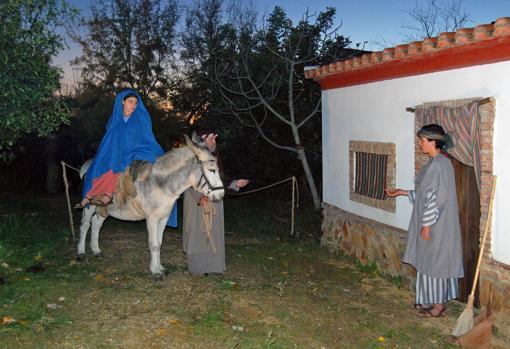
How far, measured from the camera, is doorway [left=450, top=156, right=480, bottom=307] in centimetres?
564

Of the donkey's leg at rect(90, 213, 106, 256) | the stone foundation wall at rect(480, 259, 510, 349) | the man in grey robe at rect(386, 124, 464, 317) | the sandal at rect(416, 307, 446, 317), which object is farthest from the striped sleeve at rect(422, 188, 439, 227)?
the donkey's leg at rect(90, 213, 106, 256)

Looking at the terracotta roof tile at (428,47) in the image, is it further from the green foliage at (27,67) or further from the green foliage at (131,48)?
the green foliage at (131,48)

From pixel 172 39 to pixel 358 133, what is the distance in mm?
16598

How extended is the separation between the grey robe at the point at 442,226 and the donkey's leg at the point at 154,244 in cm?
355

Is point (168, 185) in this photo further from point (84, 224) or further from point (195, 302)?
point (84, 224)

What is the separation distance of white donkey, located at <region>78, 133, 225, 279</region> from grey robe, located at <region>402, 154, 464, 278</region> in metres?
2.47

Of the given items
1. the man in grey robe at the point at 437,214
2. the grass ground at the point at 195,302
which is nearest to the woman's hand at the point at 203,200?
the grass ground at the point at 195,302

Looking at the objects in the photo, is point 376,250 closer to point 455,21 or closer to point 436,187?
point 436,187

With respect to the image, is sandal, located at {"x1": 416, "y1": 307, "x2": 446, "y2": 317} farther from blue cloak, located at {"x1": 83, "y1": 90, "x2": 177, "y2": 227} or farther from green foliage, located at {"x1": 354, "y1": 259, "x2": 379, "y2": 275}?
blue cloak, located at {"x1": 83, "y1": 90, "x2": 177, "y2": 227}

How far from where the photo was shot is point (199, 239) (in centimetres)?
650

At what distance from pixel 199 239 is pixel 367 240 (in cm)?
289

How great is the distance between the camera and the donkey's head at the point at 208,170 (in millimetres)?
5855

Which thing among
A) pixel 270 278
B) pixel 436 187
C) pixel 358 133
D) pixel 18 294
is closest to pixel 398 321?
pixel 436 187

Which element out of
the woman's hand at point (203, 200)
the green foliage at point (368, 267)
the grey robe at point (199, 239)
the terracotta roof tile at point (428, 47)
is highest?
the terracotta roof tile at point (428, 47)
